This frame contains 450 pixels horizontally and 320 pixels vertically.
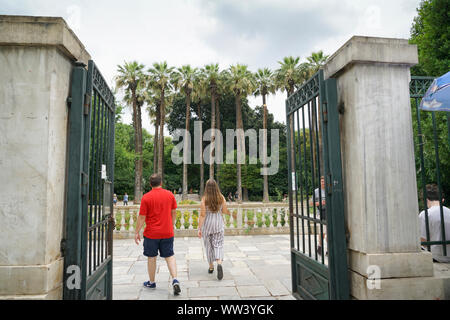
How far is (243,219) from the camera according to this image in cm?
1094

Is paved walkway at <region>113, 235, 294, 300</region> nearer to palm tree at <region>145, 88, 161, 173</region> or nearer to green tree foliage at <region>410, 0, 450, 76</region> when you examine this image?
green tree foliage at <region>410, 0, 450, 76</region>

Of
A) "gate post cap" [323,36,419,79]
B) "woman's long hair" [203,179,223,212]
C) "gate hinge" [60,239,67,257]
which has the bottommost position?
"gate hinge" [60,239,67,257]

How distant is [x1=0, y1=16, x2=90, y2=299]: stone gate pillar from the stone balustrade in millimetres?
7861

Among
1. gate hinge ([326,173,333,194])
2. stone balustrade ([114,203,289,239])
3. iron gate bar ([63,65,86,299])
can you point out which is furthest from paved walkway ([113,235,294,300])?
gate hinge ([326,173,333,194])

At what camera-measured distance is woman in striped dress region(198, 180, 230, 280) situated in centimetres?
552

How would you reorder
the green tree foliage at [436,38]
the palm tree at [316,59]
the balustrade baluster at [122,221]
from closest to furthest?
the green tree foliage at [436,38] → the balustrade baluster at [122,221] → the palm tree at [316,59]

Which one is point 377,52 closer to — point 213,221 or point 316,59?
point 213,221

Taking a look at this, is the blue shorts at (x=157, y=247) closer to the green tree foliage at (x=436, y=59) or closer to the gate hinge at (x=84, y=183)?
the gate hinge at (x=84, y=183)

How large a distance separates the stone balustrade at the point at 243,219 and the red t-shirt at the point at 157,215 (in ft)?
19.1

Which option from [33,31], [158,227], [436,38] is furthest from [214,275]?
[436,38]

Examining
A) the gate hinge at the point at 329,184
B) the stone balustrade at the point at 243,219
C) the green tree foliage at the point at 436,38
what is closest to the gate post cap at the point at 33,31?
the gate hinge at the point at 329,184

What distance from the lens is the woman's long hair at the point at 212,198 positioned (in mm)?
5520

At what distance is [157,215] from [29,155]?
228 centimetres
